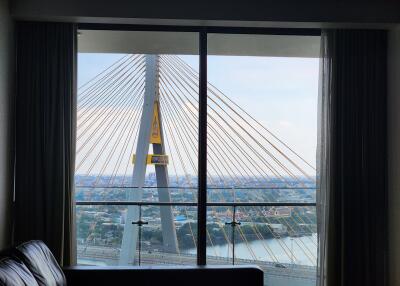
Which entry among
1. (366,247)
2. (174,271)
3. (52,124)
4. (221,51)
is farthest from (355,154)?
(52,124)

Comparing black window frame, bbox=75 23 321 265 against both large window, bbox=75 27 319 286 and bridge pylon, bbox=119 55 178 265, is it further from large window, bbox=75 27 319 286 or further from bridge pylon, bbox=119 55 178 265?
bridge pylon, bbox=119 55 178 265

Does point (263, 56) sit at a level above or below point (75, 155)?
above

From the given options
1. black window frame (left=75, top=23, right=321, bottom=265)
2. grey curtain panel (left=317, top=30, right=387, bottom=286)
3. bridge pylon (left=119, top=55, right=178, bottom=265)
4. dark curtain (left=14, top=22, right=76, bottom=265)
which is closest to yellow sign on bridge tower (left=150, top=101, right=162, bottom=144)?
bridge pylon (left=119, top=55, right=178, bottom=265)

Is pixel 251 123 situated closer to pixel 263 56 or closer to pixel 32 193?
pixel 263 56

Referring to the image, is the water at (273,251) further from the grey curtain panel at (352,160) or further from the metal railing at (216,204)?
the grey curtain panel at (352,160)

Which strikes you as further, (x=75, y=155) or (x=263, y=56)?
(x=263, y=56)

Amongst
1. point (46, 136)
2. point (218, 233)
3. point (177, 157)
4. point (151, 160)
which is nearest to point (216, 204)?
point (218, 233)
